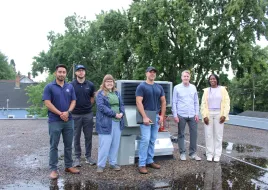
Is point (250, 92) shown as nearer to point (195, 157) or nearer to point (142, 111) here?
point (195, 157)

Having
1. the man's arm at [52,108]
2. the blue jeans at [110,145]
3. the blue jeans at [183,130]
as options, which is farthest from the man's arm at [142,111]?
the man's arm at [52,108]

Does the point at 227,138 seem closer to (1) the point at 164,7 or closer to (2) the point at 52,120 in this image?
(2) the point at 52,120

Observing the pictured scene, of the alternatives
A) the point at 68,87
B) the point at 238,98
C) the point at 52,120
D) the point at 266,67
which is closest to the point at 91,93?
the point at 68,87

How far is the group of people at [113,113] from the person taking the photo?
4793 mm

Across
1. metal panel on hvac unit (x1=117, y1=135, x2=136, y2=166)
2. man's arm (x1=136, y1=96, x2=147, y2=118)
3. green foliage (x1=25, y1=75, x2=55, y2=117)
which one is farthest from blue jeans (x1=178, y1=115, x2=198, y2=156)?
green foliage (x1=25, y1=75, x2=55, y2=117)

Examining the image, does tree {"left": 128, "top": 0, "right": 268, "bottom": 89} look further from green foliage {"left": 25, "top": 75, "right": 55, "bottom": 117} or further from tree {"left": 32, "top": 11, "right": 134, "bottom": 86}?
green foliage {"left": 25, "top": 75, "right": 55, "bottom": 117}

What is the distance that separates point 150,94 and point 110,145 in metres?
1.10

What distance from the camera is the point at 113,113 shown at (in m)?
4.96

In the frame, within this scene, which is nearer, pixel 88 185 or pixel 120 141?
pixel 88 185

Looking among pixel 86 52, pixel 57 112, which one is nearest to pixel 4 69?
pixel 86 52

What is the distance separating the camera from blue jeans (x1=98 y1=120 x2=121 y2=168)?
16.6ft

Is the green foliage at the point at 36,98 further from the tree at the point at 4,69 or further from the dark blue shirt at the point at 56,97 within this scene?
the dark blue shirt at the point at 56,97

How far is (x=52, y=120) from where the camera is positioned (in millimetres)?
4738

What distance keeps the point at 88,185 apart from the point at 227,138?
245 inches
